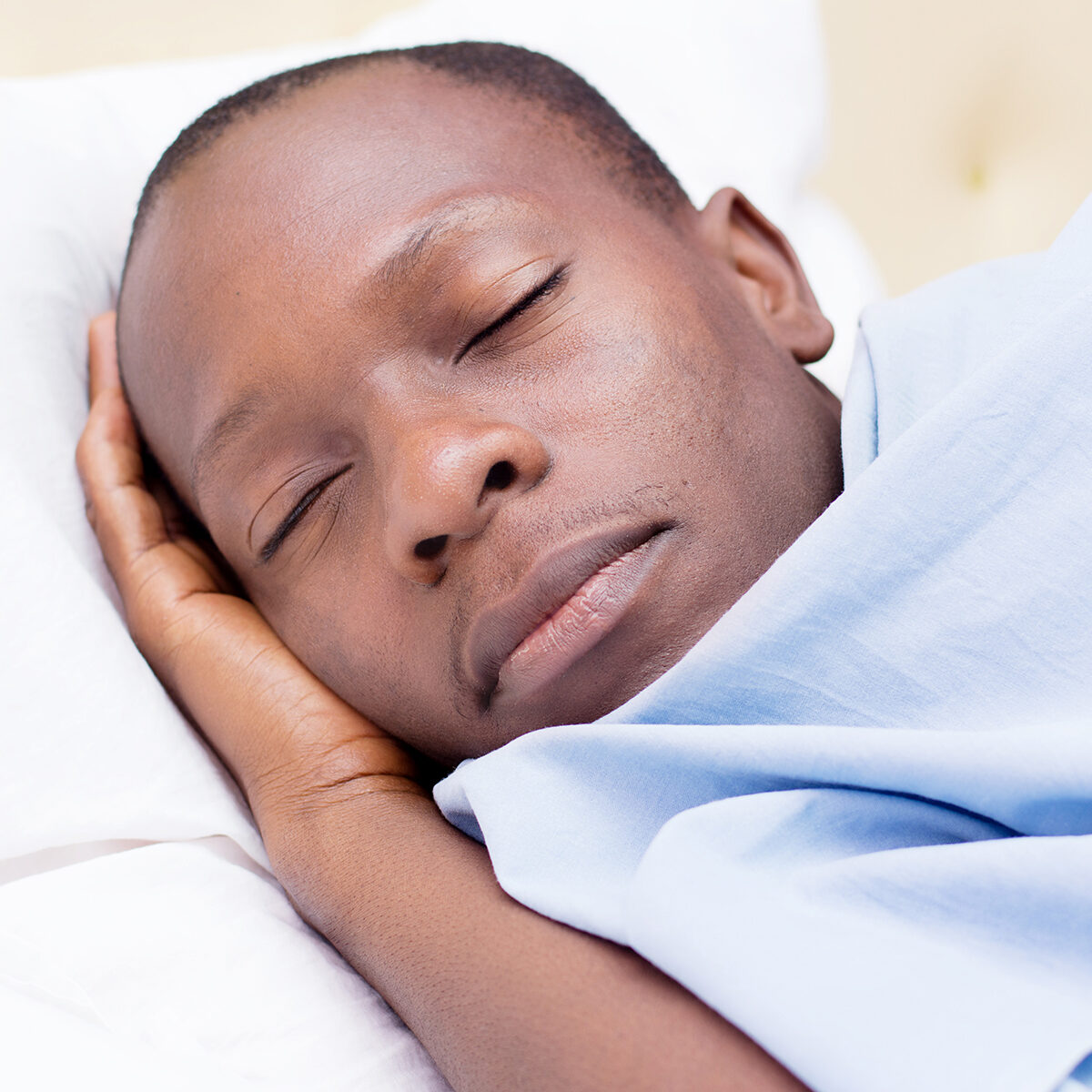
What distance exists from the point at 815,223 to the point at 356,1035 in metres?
1.32

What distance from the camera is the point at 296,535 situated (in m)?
0.81

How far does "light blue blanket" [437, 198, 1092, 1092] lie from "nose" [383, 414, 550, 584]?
146 millimetres

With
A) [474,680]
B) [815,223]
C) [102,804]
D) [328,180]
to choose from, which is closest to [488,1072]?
[474,680]

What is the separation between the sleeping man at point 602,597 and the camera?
518 mm

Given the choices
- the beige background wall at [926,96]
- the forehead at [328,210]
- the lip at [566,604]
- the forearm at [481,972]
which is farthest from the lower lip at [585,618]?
the beige background wall at [926,96]

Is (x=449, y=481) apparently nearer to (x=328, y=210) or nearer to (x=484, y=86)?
(x=328, y=210)

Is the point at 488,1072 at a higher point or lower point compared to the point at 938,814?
lower

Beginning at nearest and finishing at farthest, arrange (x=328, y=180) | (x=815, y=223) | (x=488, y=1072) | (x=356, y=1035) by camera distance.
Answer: (x=488, y=1072)
(x=356, y=1035)
(x=328, y=180)
(x=815, y=223)

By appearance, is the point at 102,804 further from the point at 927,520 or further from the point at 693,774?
the point at 927,520

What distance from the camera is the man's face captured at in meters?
0.68

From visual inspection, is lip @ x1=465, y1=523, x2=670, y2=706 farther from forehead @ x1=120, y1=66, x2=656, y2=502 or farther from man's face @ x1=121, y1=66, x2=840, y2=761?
forehead @ x1=120, y1=66, x2=656, y2=502

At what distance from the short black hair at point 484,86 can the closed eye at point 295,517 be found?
341 mm

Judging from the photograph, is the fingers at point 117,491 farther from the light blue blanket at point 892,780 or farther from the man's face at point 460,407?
the light blue blanket at point 892,780

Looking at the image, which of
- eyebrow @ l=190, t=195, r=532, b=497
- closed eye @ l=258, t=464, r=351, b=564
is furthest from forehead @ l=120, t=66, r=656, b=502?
closed eye @ l=258, t=464, r=351, b=564
